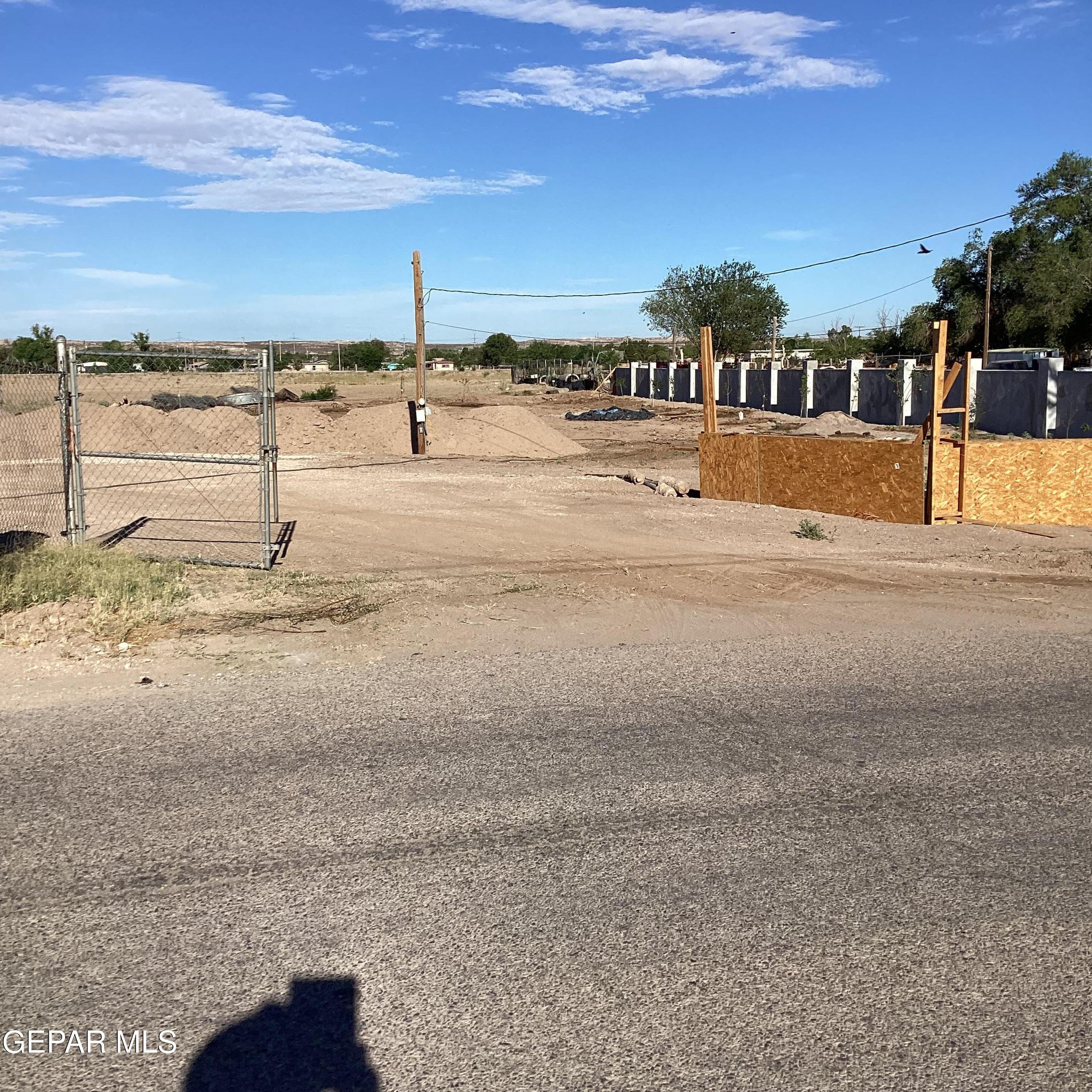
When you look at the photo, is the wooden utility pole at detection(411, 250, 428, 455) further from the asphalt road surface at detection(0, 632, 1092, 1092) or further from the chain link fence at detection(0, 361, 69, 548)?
the asphalt road surface at detection(0, 632, 1092, 1092)

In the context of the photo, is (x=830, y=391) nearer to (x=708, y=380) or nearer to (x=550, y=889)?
(x=708, y=380)

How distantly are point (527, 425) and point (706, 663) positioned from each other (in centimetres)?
2465

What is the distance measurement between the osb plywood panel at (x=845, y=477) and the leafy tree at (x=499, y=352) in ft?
360

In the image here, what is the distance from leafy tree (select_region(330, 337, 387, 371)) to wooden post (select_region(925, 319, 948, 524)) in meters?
99.6

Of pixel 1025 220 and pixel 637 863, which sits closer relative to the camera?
pixel 637 863

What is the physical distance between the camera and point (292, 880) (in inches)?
181

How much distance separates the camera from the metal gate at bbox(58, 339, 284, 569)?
11.3 m

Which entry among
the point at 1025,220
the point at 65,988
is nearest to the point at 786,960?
the point at 65,988

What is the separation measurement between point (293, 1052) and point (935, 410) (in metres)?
12.9

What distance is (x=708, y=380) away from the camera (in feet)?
62.1

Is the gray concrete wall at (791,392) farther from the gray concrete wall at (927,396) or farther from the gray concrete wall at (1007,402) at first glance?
the gray concrete wall at (1007,402)

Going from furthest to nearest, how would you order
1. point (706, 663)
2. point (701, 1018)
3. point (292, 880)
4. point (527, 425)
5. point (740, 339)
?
point (740, 339) → point (527, 425) → point (706, 663) → point (292, 880) → point (701, 1018)

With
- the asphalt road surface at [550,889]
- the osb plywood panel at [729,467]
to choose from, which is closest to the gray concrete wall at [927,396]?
the osb plywood panel at [729,467]

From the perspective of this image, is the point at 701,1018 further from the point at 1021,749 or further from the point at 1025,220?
the point at 1025,220
